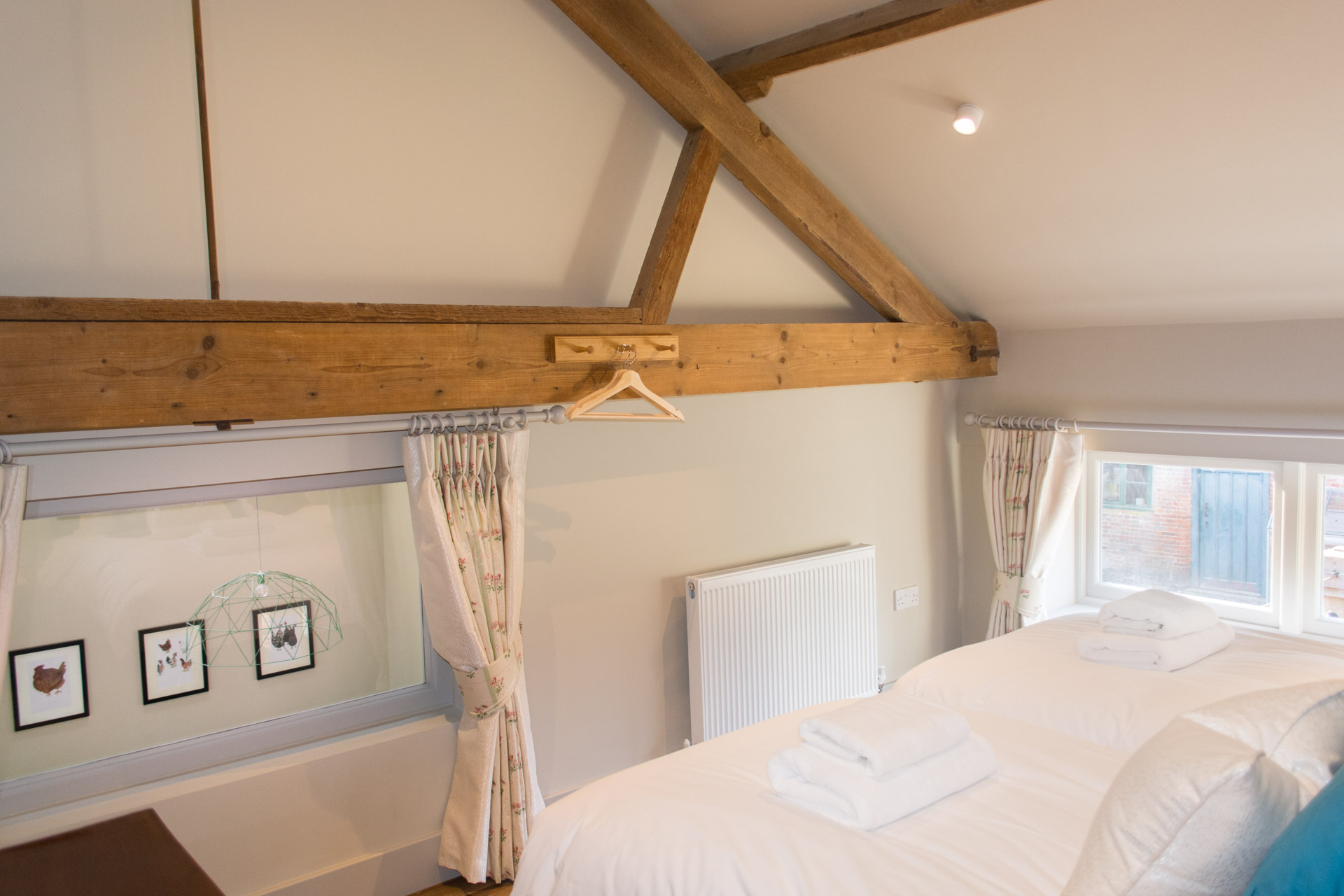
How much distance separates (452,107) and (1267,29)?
87.4 inches

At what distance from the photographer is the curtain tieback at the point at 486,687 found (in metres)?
2.81

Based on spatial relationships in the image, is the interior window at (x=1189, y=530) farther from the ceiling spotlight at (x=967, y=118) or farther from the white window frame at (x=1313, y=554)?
the ceiling spotlight at (x=967, y=118)

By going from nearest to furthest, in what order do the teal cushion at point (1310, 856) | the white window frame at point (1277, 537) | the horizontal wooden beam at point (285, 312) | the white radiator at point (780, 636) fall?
the teal cushion at point (1310, 856), the horizontal wooden beam at point (285, 312), the white radiator at point (780, 636), the white window frame at point (1277, 537)

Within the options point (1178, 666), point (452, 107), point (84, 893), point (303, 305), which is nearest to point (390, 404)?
point (303, 305)

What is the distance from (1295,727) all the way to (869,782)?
0.78 m

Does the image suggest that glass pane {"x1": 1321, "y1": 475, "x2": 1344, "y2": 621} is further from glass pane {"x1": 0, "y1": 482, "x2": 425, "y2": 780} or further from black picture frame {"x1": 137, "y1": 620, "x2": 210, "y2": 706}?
black picture frame {"x1": 137, "y1": 620, "x2": 210, "y2": 706}

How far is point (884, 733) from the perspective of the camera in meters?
1.99

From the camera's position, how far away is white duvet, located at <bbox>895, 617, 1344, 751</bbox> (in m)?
2.35

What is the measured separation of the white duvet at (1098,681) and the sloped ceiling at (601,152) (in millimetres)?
1324

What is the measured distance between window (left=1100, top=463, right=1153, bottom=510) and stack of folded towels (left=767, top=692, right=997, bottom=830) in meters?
2.40

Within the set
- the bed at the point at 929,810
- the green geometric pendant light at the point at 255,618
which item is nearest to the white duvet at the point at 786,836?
the bed at the point at 929,810

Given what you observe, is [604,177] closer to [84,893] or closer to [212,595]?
[212,595]

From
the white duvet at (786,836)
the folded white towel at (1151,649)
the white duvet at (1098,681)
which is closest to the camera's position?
the white duvet at (786,836)

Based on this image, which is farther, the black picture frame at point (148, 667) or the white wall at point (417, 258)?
the black picture frame at point (148, 667)
